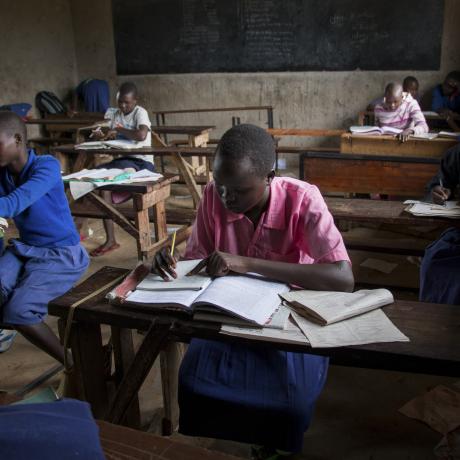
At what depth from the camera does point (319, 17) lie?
24.3ft

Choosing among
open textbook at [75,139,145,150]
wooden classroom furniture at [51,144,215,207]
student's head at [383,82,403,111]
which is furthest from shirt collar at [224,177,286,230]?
student's head at [383,82,403,111]

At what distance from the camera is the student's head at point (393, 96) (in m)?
5.29

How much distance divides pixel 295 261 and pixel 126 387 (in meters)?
0.69

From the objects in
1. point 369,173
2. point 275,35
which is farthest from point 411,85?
point 369,173

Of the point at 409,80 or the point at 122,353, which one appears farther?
the point at 409,80

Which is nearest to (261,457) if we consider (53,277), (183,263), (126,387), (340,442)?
(340,442)

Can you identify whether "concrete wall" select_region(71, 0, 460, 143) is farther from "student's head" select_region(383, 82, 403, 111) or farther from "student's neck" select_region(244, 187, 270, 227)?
"student's neck" select_region(244, 187, 270, 227)

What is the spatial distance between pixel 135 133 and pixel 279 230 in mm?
3385

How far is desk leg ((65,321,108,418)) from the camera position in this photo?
1.62m

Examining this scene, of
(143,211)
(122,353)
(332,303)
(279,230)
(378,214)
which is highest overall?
(279,230)

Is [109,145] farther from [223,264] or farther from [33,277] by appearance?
[223,264]

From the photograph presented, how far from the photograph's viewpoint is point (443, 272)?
8.05ft

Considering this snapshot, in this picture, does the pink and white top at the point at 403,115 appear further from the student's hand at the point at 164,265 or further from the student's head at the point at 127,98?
the student's hand at the point at 164,265

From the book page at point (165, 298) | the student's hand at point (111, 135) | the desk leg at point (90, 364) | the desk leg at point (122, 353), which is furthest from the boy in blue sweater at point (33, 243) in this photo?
the student's hand at point (111, 135)
